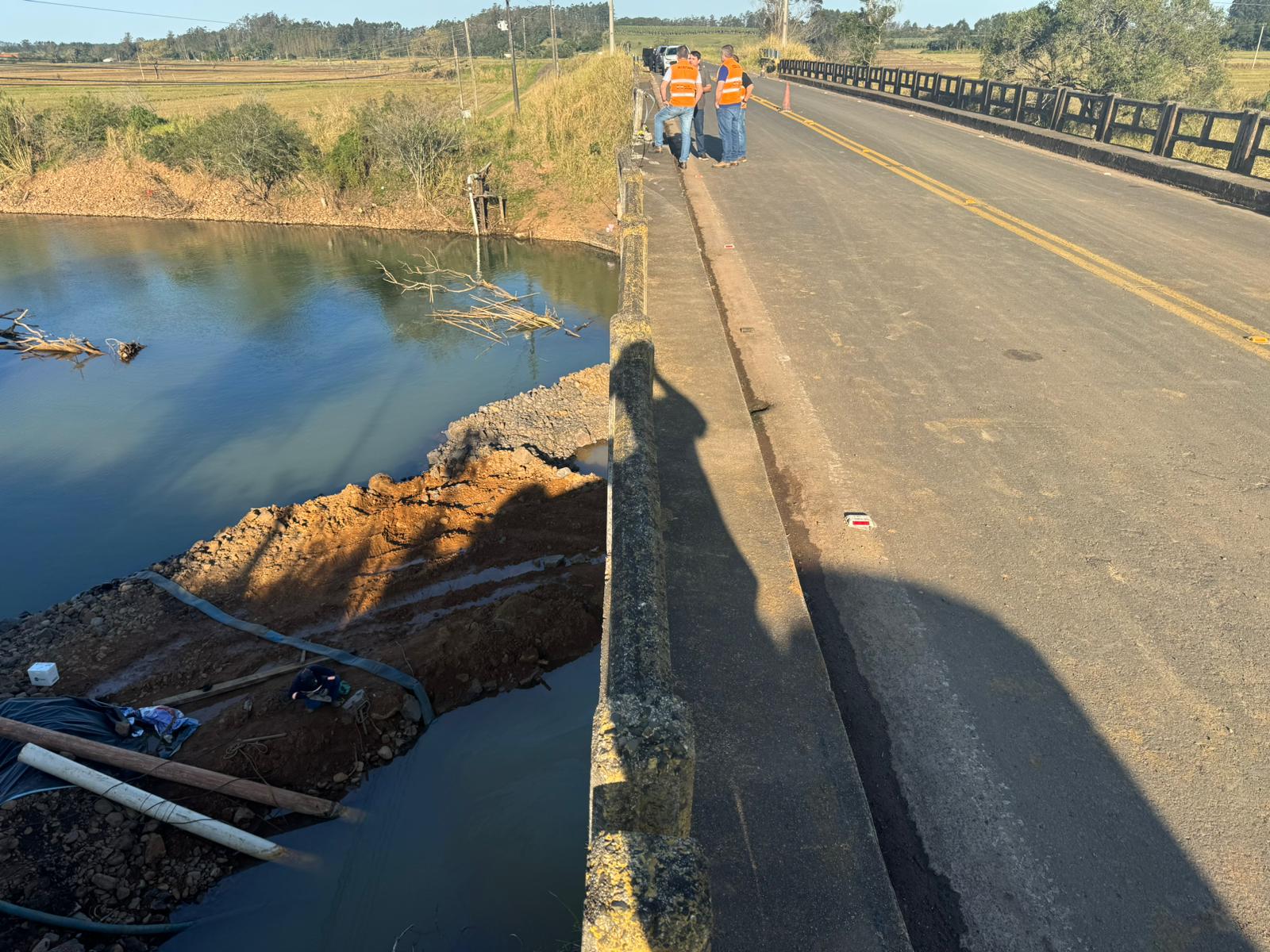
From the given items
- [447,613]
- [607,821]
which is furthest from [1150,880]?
[447,613]

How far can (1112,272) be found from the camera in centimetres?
898

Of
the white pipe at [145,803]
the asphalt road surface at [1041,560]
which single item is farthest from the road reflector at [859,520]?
the white pipe at [145,803]

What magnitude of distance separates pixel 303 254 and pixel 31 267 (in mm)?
7172

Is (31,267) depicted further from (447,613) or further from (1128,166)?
(1128,166)

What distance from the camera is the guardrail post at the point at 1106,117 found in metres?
16.7

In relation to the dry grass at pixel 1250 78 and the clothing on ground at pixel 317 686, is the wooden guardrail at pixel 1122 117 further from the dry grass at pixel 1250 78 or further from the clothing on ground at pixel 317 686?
the clothing on ground at pixel 317 686

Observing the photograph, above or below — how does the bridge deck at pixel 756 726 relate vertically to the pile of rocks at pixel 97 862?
above

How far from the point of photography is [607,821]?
7.36ft

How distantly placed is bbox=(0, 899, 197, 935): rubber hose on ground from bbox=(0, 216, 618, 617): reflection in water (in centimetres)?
508

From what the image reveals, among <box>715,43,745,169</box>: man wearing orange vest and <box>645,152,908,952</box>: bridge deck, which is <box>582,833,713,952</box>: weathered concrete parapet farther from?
<box>715,43,745,169</box>: man wearing orange vest

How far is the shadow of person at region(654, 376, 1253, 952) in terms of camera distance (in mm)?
2578

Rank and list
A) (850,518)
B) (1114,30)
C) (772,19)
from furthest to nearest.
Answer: (772,19), (1114,30), (850,518)

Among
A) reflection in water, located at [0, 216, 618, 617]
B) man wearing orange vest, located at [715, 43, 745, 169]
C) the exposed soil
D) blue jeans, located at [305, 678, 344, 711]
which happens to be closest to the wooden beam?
blue jeans, located at [305, 678, 344, 711]

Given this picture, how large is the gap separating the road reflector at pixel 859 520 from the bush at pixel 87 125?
3685 centimetres
